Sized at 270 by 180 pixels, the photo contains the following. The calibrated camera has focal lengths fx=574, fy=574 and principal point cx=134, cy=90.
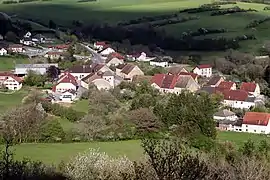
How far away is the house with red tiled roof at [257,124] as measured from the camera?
22188 mm

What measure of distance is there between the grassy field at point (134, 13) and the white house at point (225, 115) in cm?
1824

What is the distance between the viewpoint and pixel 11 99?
26000 millimetres

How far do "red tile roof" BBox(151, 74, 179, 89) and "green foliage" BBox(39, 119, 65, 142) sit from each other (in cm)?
1050

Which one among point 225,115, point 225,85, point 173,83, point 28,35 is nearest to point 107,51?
point 28,35

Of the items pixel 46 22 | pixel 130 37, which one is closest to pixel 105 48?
pixel 130 37

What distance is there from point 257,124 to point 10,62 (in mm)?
19149

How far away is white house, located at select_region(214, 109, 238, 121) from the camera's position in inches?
928

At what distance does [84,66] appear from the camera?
32.7 metres

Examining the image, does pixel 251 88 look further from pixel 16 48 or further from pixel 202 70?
pixel 16 48

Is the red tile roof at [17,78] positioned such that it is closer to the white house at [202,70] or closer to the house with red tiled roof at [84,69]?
the house with red tiled roof at [84,69]

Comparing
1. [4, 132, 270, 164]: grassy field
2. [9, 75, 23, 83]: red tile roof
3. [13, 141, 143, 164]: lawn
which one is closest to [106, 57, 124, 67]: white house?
[9, 75, 23, 83]: red tile roof

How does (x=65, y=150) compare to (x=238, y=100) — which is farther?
(x=238, y=100)

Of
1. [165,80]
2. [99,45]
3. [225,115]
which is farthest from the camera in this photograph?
[99,45]

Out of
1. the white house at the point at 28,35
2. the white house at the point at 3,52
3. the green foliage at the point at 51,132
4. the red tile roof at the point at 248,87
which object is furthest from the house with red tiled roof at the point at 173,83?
the white house at the point at 28,35
